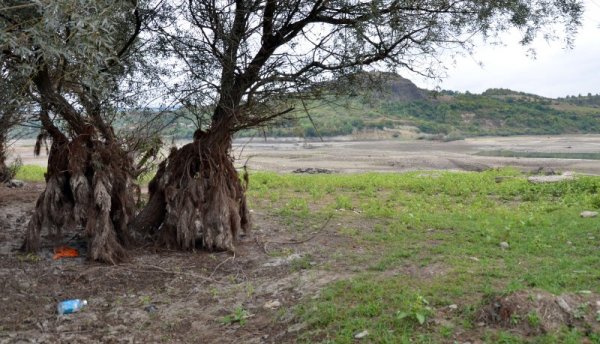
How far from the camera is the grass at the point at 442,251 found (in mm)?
5758

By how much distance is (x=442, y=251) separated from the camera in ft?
28.6

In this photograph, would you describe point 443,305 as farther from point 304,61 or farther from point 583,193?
point 583,193

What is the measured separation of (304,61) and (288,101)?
0.67 metres

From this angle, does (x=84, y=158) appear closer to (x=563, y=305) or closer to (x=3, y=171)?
(x=563, y=305)

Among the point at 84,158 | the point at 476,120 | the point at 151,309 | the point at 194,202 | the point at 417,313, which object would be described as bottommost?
the point at 151,309

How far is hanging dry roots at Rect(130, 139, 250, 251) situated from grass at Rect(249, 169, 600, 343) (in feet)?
6.80

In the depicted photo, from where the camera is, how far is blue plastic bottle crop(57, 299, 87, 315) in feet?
22.9

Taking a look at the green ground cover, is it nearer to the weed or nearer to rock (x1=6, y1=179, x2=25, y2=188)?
the weed

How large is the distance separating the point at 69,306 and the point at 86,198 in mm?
2080

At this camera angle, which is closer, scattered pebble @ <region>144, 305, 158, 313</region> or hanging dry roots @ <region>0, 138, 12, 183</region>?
scattered pebble @ <region>144, 305, 158, 313</region>

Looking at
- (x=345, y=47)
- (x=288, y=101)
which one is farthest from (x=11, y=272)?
(x=345, y=47)

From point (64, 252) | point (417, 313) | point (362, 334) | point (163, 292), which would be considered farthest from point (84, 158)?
point (417, 313)

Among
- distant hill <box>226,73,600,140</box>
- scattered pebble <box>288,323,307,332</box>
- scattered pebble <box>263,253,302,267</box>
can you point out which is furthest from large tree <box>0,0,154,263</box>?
distant hill <box>226,73,600,140</box>

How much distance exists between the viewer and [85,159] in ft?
28.9
